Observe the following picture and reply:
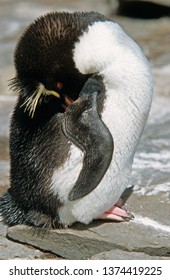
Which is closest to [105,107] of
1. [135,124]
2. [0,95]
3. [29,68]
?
[135,124]

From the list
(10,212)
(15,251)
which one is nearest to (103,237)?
(15,251)

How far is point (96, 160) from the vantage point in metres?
3.69

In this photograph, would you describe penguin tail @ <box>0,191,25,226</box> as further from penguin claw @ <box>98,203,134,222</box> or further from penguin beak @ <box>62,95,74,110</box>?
penguin beak @ <box>62,95,74,110</box>

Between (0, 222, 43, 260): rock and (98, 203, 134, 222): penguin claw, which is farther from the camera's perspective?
(98, 203, 134, 222): penguin claw

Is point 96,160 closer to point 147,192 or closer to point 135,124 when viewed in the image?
point 135,124

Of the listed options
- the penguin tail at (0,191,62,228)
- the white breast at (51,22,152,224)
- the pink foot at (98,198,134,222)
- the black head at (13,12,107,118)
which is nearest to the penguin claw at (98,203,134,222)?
the pink foot at (98,198,134,222)

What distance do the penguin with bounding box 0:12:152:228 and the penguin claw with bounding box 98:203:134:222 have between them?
8 centimetres

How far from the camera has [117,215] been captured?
397 centimetres

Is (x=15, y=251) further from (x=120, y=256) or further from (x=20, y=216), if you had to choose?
(x=120, y=256)

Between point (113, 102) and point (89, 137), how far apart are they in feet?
0.67

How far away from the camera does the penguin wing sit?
3674mm

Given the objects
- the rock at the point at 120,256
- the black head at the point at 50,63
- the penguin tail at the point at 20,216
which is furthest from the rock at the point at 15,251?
the black head at the point at 50,63

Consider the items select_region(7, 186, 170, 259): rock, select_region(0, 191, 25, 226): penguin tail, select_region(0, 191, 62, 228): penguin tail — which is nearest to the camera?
select_region(7, 186, 170, 259): rock

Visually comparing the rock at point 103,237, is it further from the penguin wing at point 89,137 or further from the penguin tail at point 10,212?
the penguin wing at point 89,137
